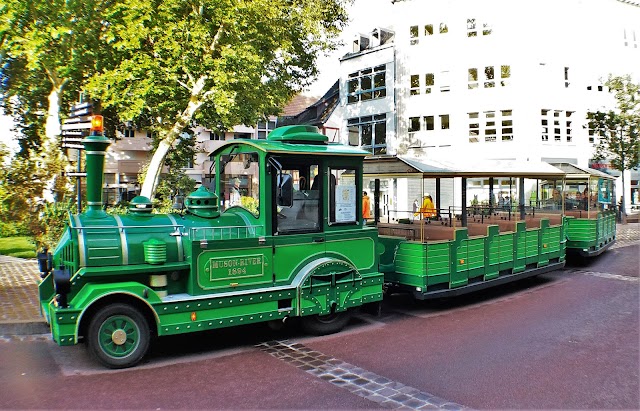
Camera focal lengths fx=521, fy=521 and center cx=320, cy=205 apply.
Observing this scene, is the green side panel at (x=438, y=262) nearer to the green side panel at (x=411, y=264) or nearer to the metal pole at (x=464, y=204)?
the green side panel at (x=411, y=264)

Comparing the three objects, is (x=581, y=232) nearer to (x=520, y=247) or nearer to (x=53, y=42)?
(x=520, y=247)

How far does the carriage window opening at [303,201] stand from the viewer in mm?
7086

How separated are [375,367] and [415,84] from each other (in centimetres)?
2727

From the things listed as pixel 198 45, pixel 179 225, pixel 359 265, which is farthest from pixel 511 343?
pixel 198 45

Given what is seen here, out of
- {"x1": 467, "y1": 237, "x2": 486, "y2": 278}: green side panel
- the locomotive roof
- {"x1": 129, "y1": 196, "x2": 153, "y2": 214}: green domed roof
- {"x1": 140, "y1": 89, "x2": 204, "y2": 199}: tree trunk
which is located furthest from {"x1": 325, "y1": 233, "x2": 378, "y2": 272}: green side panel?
{"x1": 140, "y1": 89, "x2": 204, "y2": 199}: tree trunk

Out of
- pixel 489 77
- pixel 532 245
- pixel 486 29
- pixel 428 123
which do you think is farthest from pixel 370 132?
pixel 532 245

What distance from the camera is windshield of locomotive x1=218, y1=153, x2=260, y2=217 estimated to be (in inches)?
271

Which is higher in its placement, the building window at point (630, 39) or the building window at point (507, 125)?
the building window at point (630, 39)

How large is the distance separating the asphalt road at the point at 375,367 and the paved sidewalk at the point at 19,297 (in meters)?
0.42

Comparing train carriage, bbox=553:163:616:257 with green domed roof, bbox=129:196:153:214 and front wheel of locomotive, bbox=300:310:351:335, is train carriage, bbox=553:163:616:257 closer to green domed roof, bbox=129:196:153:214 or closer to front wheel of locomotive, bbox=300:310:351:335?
front wheel of locomotive, bbox=300:310:351:335

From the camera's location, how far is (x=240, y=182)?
23.0 feet

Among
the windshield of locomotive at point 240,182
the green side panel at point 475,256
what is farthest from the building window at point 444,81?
the windshield of locomotive at point 240,182

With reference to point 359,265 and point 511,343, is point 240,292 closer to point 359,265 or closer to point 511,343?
point 359,265

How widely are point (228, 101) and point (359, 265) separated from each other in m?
9.37
